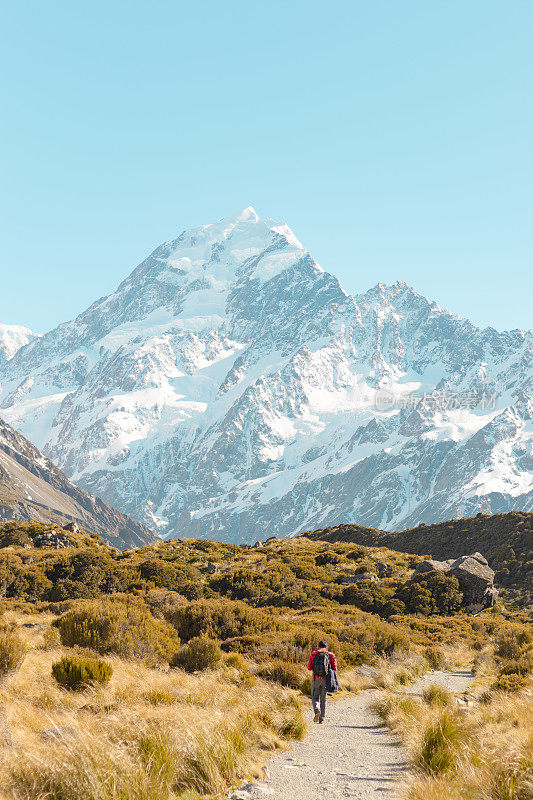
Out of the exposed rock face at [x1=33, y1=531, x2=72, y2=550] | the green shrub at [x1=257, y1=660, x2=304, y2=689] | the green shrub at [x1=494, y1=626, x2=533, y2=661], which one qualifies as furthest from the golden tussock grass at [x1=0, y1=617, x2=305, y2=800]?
the exposed rock face at [x1=33, y1=531, x2=72, y2=550]

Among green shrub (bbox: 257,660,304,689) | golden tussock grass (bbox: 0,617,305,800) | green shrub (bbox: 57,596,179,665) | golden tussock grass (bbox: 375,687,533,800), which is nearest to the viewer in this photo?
golden tussock grass (bbox: 0,617,305,800)

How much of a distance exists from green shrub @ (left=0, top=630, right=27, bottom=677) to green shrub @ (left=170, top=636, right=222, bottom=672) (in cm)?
549

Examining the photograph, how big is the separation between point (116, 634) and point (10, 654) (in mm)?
4697

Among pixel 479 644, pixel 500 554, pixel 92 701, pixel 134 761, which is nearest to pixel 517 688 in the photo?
pixel 92 701

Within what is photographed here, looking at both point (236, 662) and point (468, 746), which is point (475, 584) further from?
point (468, 746)

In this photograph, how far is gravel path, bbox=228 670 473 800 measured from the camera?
378 inches

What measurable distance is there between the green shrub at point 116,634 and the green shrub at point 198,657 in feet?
1.77

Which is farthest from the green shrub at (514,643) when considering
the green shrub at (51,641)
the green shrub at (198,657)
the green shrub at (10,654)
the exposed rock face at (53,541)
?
the exposed rock face at (53,541)

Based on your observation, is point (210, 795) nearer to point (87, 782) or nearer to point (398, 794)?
point (87, 782)

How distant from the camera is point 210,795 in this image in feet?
28.9

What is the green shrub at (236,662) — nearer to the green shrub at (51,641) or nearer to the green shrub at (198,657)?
the green shrub at (198,657)

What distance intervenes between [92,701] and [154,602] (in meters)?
21.8

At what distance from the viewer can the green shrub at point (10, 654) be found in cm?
1524

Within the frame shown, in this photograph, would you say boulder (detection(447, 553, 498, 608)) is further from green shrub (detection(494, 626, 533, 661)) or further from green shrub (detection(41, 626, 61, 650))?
green shrub (detection(41, 626, 61, 650))
